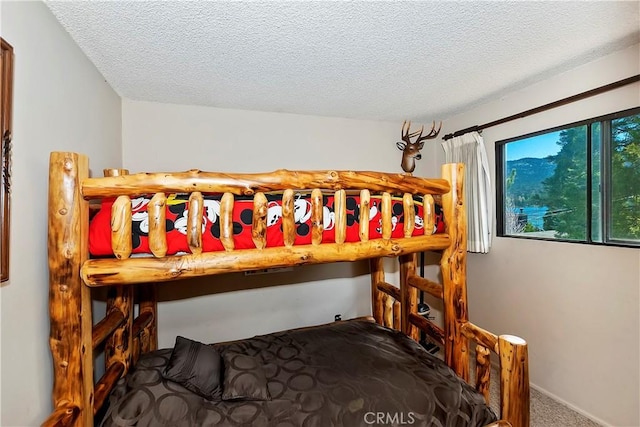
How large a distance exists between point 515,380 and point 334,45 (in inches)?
81.0

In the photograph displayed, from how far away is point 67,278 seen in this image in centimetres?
115

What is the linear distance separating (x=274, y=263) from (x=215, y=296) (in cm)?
165

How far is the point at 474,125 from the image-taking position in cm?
296

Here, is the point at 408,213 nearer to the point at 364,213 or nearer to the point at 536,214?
the point at 364,213

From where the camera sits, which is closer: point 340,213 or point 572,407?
point 340,213

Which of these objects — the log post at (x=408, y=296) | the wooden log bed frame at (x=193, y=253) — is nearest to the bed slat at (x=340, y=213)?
the wooden log bed frame at (x=193, y=253)

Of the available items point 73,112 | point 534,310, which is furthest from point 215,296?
point 534,310

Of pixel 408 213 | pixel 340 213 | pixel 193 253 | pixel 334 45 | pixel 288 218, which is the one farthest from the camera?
pixel 334 45

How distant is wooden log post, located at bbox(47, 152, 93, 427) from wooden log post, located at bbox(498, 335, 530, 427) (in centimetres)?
195

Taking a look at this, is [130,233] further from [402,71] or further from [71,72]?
[402,71]

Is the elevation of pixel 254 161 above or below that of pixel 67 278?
above

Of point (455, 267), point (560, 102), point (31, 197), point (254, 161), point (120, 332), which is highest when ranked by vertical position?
point (560, 102)

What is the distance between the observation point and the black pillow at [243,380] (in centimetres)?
155

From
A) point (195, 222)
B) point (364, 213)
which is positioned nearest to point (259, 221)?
Answer: point (195, 222)
